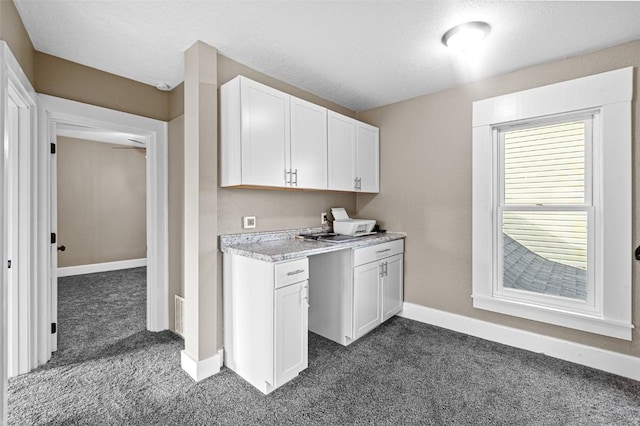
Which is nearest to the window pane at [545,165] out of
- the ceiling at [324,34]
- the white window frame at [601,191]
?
the white window frame at [601,191]

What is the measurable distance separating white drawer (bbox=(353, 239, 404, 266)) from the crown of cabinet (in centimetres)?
70

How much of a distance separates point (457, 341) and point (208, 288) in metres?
2.27

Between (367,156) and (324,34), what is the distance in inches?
61.1

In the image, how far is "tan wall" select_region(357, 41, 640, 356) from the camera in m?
2.71

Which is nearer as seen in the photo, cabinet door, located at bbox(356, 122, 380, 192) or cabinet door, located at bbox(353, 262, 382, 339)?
cabinet door, located at bbox(353, 262, 382, 339)

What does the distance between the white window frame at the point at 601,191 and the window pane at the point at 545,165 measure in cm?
11

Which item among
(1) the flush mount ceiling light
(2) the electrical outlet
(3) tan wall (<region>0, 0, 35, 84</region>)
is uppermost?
(1) the flush mount ceiling light

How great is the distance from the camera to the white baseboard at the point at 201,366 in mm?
2121

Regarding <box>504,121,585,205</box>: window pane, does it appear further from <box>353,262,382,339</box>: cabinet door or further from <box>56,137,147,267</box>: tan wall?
<box>56,137,147,267</box>: tan wall

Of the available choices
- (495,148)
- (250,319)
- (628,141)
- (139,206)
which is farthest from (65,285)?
(628,141)

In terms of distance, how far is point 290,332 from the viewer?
6.77 ft

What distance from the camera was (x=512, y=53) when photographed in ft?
7.64

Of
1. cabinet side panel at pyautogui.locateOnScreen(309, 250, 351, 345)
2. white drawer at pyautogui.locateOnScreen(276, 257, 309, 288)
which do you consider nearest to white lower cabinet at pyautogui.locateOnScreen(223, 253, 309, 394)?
white drawer at pyautogui.locateOnScreen(276, 257, 309, 288)

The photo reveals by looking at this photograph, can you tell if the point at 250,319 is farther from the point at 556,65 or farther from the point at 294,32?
the point at 556,65
